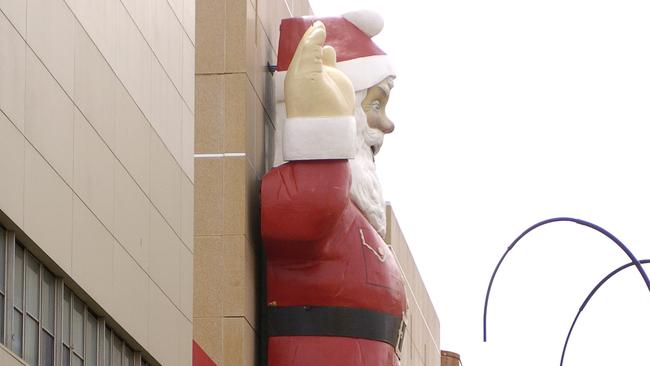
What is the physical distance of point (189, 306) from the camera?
25391 millimetres

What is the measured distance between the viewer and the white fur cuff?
26766 mm

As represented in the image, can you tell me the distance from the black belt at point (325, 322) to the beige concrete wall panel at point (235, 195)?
1303mm

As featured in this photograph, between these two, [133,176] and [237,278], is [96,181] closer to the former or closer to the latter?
[133,176]

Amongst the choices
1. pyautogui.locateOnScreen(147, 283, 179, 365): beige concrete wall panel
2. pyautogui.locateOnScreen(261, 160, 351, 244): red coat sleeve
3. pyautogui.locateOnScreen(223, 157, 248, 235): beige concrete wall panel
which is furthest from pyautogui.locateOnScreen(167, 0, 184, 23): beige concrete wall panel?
pyautogui.locateOnScreen(147, 283, 179, 365): beige concrete wall panel

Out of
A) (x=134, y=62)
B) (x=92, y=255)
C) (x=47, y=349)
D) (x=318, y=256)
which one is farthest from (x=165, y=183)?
(x=47, y=349)

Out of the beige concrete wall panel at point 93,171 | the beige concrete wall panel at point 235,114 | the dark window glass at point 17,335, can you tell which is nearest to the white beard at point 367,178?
the beige concrete wall panel at point 235,114

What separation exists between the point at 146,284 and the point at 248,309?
3.79m

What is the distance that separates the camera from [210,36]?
90.1 ft

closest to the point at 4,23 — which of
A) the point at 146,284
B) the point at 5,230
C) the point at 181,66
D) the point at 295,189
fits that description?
the point at 5,230

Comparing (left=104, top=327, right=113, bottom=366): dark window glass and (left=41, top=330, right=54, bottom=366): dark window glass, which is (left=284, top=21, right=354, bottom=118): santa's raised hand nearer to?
(left=104, top=327, right=113, bottom=366): dark window glass

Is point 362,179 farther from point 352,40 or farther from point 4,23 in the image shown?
point 4,23

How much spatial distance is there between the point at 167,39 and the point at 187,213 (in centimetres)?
236

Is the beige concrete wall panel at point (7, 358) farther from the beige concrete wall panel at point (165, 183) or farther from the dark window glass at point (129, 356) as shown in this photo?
the beige concrete wall panel at point (165, 183)

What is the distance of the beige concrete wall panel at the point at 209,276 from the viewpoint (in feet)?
87.2
